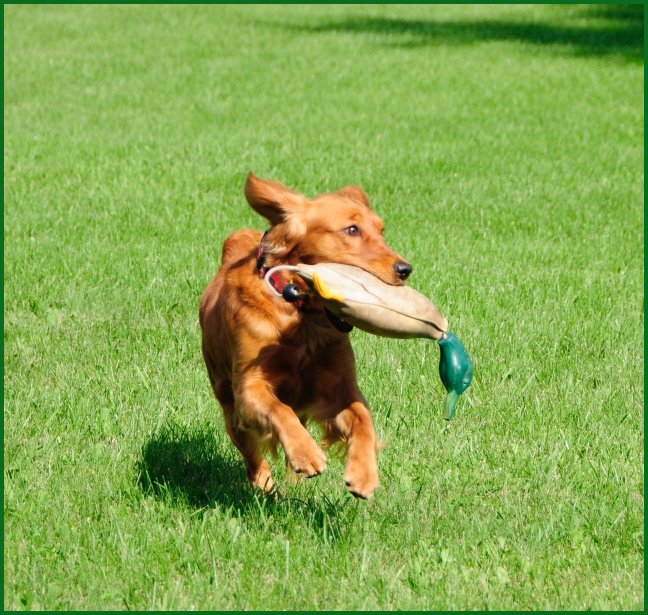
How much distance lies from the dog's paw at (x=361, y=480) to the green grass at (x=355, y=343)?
23 centimetres

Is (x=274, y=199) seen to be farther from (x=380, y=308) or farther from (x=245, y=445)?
(x=245, y=445)

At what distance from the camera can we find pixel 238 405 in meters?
4.13

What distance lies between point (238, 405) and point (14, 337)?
2.59 meters

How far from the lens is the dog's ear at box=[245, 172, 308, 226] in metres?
4.29

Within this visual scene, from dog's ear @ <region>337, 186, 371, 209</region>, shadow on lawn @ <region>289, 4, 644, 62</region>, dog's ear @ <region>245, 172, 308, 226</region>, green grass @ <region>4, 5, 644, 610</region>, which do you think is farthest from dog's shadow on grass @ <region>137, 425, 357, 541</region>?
shadow on lawn @ <region>289, 4, 644, 62</region>

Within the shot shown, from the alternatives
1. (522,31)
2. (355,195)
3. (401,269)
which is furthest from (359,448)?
(522,31)

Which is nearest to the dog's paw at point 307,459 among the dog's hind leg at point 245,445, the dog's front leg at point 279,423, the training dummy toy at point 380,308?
the dog's front leg at point 279,423

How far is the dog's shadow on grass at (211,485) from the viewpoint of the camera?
13.6 ft

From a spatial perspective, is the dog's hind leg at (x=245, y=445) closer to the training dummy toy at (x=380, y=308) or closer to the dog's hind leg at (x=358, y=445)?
the dog's hind leg at (x=358, y=445)

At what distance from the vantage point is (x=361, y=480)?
3727 mm

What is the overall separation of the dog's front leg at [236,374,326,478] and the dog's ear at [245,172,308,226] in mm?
671

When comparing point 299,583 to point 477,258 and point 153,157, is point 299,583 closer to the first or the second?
point 477,258

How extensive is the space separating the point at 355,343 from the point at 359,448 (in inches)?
90.1

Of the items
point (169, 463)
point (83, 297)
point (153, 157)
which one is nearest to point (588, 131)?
point (153, 157)
